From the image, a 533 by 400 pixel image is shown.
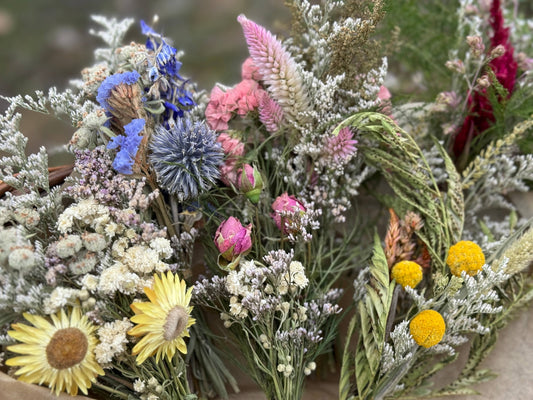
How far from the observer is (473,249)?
2.80 ft

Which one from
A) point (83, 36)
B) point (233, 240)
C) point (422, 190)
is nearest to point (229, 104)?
point (233, 240)

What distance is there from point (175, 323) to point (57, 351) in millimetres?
166

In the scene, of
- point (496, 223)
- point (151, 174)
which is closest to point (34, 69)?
point (151, 174)

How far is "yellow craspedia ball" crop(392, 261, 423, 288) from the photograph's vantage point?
0.86m

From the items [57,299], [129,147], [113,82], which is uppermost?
[113,82]

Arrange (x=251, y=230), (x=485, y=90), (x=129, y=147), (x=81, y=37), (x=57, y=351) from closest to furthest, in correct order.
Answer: (x=57, y=351), (x=129, y=147), (x=251, y=230), (x=485, y=90), (x=81, y=37)

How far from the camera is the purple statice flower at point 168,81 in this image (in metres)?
0.85

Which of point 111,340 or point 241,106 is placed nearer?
point 111,340

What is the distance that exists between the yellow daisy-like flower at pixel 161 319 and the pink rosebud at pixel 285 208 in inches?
8.6

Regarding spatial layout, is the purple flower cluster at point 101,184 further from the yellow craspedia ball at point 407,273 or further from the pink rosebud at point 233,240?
the yellow craspedia ball at point 407,273

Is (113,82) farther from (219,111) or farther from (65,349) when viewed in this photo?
(65,349)

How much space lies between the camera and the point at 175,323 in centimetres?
73

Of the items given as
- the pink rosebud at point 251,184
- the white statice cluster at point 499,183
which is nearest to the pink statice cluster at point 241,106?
the pink rosebud at point 251,184

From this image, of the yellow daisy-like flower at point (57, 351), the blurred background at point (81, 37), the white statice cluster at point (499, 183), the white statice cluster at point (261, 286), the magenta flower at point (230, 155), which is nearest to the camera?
the yellow daisy-like flower at point (57, 351)
